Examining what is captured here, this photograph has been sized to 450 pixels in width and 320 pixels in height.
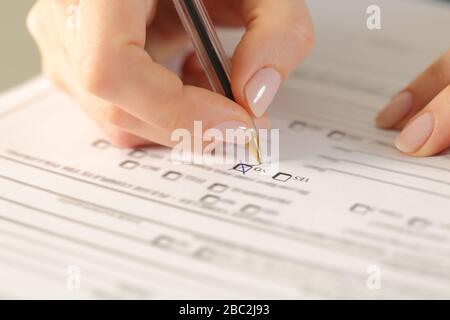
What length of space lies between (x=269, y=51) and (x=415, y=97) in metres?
0.17

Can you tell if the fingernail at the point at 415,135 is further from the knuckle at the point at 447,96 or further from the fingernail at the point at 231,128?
the fingernail at the point at 231,128

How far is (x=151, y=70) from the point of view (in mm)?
519

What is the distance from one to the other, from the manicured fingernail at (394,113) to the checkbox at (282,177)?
0.45ft

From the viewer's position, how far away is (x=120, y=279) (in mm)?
423

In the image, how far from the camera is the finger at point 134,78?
0.51m

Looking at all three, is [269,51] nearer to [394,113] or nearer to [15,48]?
[394,113]

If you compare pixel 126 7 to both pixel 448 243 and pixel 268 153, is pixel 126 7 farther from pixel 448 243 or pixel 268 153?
pixel 448 243

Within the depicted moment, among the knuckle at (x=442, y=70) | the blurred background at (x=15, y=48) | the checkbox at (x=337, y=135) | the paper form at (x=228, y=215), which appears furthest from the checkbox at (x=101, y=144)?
the blurred background at (x=15, y=48)

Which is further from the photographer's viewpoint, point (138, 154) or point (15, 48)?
point (15, 48)

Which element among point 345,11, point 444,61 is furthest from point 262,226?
point 345,11
